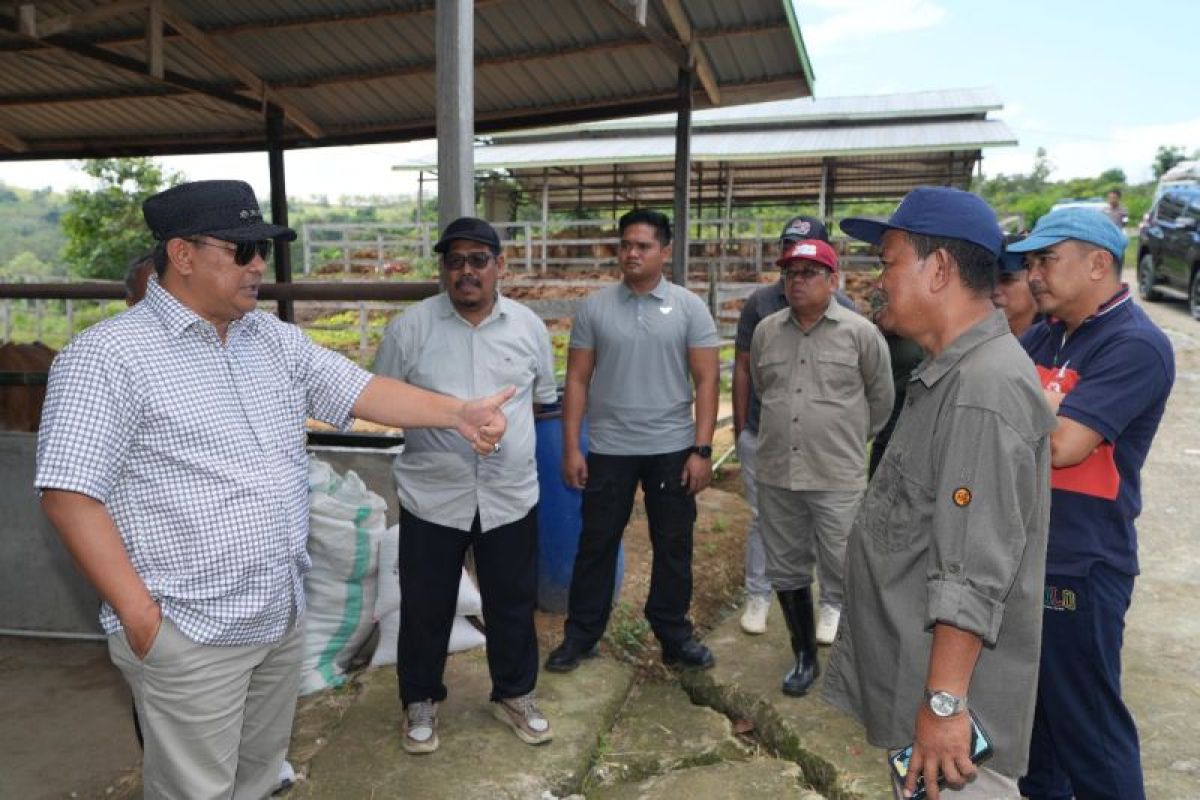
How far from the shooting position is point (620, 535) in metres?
3.73

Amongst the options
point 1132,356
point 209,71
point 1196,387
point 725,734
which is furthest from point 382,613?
point 1196,387

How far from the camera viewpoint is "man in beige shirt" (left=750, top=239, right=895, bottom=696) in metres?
3.48

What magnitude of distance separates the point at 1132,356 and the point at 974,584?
1016 mm

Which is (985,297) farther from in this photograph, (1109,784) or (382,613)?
(382,613)

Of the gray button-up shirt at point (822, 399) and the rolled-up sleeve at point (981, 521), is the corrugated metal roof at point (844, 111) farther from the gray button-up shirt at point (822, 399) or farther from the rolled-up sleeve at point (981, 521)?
the rolled-up sleeve at point (981, 521)

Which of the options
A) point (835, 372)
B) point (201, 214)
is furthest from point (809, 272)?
point (201, 214)

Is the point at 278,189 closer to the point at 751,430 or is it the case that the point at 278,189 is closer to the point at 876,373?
the point at 751,430

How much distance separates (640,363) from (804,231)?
2.72ft

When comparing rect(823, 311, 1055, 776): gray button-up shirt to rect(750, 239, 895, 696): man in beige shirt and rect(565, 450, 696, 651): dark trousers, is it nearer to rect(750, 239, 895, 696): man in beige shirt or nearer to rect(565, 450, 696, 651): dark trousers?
rect(750, 239, 895, 696): man in beige shirt

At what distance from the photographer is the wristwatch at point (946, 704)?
→ 1.63m

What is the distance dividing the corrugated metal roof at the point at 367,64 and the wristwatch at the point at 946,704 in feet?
14.2

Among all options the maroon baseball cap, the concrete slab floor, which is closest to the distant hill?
the concrete slab floor

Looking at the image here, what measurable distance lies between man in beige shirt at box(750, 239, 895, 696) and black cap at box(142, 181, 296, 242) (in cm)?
210

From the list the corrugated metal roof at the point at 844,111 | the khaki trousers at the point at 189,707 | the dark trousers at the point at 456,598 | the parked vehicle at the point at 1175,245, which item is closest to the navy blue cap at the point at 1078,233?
the dark trousers at the point at 456,598
